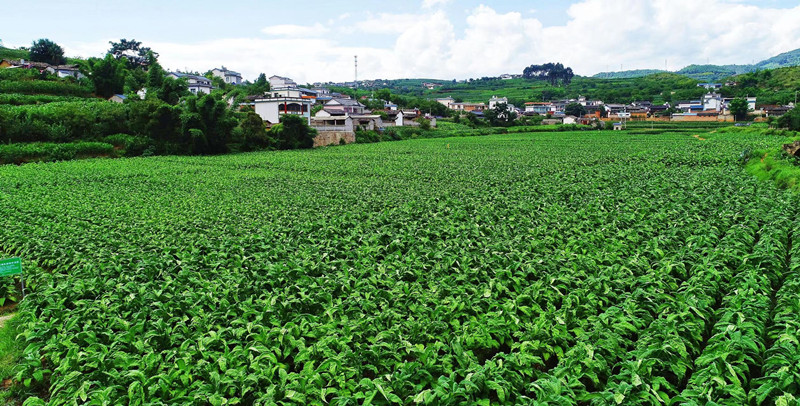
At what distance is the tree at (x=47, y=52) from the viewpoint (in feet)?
227

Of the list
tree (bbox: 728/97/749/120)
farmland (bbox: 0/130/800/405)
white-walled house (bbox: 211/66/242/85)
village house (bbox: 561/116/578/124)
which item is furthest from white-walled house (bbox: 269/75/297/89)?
farmland (bbox: 0/130/800/405)

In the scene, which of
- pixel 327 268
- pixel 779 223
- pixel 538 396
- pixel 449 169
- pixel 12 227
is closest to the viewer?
pixel 538 396

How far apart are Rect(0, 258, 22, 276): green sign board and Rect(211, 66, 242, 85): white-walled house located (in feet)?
371

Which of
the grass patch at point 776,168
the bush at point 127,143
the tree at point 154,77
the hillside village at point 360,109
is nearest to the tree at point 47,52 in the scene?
the hillside village at point 360,109

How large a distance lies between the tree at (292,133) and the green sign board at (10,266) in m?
41.5

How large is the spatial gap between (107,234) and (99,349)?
7.84m

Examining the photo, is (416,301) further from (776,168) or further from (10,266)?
(776,168)

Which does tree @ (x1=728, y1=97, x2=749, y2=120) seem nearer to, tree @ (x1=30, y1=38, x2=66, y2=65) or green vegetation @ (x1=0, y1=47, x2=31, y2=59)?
tree @ (x1=30, y1=38, x2=66, y2=65)

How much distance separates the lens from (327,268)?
9617 millimetres

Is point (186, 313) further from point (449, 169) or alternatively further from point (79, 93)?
point (79, 93)

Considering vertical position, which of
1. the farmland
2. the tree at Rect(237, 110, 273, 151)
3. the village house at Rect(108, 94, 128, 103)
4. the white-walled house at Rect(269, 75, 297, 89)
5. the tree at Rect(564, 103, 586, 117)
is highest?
the white-walled house at Rect(269, 75, 297, 89)

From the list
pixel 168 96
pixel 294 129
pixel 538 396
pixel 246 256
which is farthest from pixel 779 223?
pixel 168 96

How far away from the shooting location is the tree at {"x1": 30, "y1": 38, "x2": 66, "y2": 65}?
69125mm

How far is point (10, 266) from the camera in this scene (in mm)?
8211
